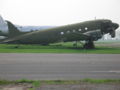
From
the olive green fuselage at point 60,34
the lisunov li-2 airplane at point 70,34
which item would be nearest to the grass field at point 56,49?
the lisunov li-2 airplane at point 70,34

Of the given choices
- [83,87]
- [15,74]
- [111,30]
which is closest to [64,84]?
[83,87]

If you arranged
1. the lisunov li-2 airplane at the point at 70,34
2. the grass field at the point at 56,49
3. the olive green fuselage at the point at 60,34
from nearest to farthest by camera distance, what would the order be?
the grass field at the point at 56,49 < the lisunov li-2 airplane at the point at 70,34 < the olive green fuselage at the point at 60,34

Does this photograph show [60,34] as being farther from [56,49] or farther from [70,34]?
[56,49]

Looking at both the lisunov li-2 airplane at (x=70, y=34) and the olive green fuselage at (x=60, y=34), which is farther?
the olive green fuselage at (x=60, y=34)

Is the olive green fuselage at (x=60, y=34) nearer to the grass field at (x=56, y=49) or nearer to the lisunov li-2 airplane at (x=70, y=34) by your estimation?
the lisunov li-2 airplane at (x=70, y=34)

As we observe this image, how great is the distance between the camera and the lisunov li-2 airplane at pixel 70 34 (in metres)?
35.7

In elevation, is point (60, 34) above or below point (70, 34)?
above

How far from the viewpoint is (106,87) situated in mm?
8680

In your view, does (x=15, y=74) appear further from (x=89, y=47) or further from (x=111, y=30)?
(x=111, y=30)

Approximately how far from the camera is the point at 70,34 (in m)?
36.1

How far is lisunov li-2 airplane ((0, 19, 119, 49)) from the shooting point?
35.7 meters

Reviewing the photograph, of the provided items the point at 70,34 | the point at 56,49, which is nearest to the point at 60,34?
the point at 70,34

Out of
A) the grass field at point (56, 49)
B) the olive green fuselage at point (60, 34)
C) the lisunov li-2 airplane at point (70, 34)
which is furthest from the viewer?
the olive green fuselage at point (60, 34)

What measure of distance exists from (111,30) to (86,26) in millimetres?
3755
